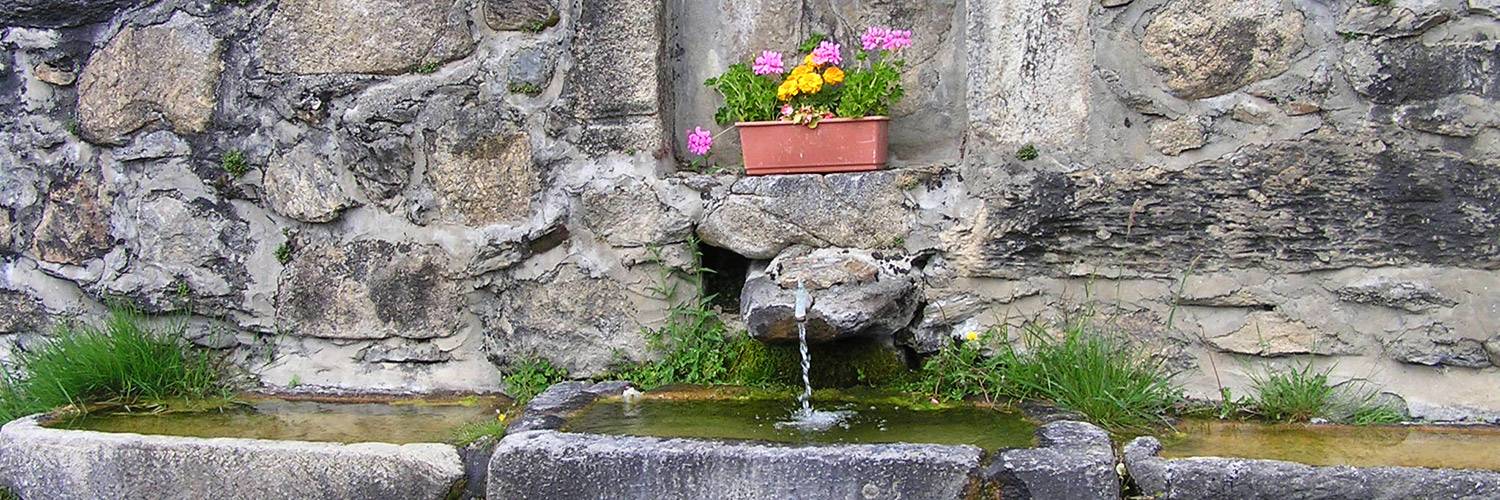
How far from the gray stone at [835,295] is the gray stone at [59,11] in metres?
1.80

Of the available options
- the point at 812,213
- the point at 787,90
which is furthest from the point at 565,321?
the point at 787,90

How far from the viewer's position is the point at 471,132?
3.13m

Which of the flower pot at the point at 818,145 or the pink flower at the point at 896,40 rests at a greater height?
the pink flower at the point at 896,40

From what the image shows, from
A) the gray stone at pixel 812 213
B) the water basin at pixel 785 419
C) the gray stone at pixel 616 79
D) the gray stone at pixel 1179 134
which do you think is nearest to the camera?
the water basin at pixel 785 419

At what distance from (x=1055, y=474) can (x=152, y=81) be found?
2446 millimetres

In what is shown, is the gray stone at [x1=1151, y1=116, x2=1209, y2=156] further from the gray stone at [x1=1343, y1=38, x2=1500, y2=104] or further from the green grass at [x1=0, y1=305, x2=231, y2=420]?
the green grass at [x1=0, y1=305, x2=231, y2=420]

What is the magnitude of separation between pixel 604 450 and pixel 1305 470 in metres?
1.23

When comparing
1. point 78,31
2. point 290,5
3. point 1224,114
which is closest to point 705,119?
point 290,5

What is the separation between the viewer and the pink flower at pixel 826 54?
3.04 m

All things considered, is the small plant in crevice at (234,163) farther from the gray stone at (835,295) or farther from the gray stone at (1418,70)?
the gray stone at (1418,70)

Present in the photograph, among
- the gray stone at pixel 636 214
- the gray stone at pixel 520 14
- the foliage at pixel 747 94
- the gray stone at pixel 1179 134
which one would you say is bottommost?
Answer: the gray stone at pixel 636 214

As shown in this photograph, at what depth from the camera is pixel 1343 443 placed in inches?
95.8

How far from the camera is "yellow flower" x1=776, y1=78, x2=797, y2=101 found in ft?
9.87

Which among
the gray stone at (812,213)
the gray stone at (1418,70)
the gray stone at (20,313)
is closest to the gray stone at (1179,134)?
the gray stone at (1418,70)
